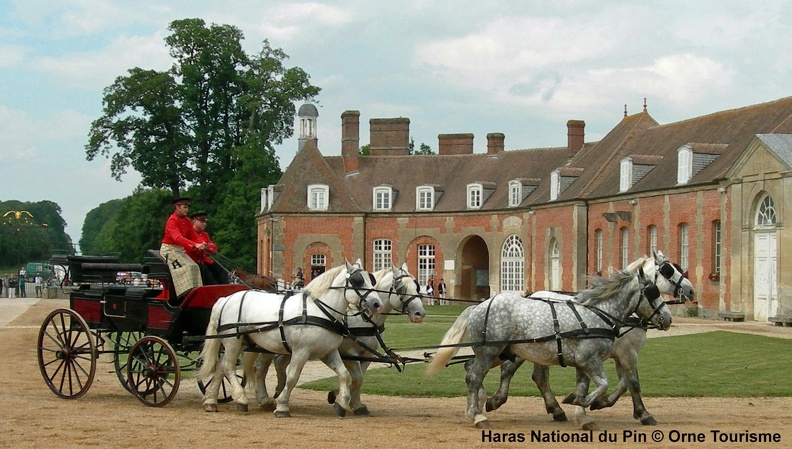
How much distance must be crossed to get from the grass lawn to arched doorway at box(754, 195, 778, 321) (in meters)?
6.88

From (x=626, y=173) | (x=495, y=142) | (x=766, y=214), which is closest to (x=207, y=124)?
(x=495, y=142)

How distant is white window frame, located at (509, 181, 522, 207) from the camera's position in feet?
162

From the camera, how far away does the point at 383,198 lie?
2090 inches

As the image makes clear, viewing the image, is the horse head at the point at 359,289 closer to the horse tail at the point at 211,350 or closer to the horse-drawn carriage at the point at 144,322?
the horse tail at the point at 211,350

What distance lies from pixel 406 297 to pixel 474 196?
1598 inches

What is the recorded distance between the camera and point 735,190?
3150 cm

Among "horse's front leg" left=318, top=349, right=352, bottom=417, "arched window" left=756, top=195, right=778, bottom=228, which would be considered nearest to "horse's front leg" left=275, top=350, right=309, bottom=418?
"horse's front leg" left=318, top=349, right=352, bottom=417

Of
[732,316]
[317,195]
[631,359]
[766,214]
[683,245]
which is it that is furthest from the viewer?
[317,195]

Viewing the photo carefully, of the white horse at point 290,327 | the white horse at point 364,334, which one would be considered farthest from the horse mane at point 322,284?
the white horse at point 364,334

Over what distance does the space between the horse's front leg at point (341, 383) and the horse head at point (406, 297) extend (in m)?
0.84

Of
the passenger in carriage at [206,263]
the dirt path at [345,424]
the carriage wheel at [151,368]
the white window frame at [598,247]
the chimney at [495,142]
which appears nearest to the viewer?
the dirt path at [345,424]

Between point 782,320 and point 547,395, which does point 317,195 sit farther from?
point 547,395

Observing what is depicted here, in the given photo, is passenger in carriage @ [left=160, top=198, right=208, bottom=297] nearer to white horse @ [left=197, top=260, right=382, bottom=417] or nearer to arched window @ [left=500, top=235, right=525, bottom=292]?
white horse @ [left=197, top=260, right=382, bottom=417]

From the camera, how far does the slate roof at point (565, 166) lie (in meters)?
34.7
